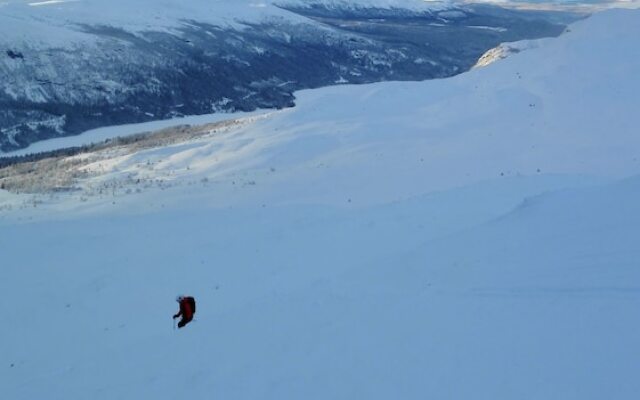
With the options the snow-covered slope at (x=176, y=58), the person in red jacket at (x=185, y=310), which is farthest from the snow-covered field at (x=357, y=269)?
the snow-covered slope at (x=176, y=58)

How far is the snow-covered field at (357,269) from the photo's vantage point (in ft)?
25.9

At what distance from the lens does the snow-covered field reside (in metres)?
7.90

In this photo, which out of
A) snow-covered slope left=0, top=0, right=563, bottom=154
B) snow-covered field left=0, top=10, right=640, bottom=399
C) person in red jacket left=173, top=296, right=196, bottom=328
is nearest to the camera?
snow-covered field left=0, top=10, right=640, bottom=399

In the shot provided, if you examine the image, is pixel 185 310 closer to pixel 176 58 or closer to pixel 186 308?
pixel 186 308

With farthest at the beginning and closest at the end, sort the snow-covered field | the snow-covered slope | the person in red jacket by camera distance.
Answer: the snow-covered slope → the person in red jacket → the snow-covered field

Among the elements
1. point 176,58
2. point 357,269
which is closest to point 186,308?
point 357,269

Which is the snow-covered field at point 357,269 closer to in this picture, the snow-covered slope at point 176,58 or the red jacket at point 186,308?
the red jacket at point 186,308

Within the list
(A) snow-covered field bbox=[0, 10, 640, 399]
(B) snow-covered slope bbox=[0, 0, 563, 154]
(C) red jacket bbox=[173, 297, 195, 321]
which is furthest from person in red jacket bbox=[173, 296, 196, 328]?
(B) snow-covered slope bbox=[0, 0, 563, 154]

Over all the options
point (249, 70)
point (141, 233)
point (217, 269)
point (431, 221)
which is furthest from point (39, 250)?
point (249, 70)

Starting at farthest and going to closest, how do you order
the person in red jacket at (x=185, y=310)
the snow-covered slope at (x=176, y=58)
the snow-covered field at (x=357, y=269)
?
the snow-covered slope at (x=176, y=58) → the person in red jacket at (x=185, y=310) → the snow-covered field at (x=357, y=269)

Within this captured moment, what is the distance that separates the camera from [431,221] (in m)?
12.9

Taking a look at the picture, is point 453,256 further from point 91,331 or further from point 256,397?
point 91,331

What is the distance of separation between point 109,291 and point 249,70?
268 ft

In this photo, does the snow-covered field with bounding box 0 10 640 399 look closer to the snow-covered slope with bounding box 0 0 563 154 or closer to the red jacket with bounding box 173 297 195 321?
the red jacket with bounding box 173 297 195 321
